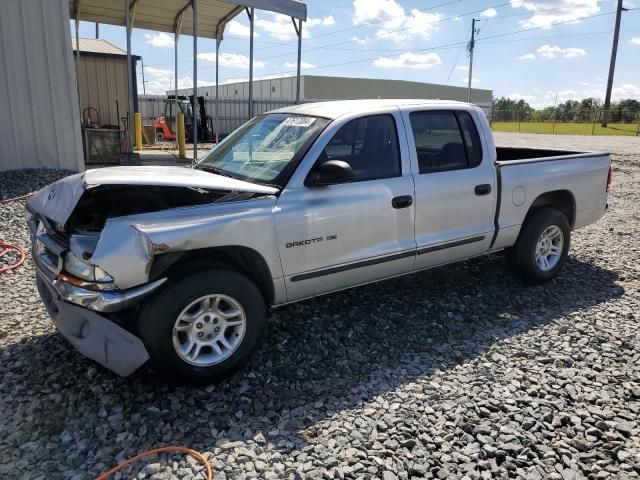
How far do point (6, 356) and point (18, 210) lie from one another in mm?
4451

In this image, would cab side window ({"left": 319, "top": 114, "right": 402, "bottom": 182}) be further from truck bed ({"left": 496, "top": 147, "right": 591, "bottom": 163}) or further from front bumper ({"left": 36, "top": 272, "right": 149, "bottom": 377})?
truck bed ({"left": 496, "top": 147, "right": 591, "bottom": 163})

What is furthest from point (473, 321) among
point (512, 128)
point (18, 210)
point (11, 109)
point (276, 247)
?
point (512, 128)

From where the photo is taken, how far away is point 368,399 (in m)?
3.28

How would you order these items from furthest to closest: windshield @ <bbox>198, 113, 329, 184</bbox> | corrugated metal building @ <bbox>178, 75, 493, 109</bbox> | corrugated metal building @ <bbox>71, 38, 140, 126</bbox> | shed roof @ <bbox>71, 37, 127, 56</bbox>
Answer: corrugated metal building @ <bbox>178, 75, 493, 109</bbox> < shed roof @ <bbox>71, 37, 127, 56</bbox> < corrugated metal building @ <bbox>71, 38, 140, 126</bbox> < windshield @ <bbox>198, 113, 329, 184</bbox>

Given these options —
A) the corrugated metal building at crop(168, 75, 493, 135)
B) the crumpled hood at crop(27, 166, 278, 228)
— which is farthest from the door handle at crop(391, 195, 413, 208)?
the corrugated metal building at crop(168, 75, 493, 135)

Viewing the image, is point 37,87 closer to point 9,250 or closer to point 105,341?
point 9,250

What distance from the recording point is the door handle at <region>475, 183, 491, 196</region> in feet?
15.0

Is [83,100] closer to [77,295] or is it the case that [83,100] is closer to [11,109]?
[11,109]

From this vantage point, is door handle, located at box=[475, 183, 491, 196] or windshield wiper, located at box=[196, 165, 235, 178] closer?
windshield wiper, located at box=[196, 165, 235, 178]

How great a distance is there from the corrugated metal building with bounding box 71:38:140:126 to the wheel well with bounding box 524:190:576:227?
17.0 meters

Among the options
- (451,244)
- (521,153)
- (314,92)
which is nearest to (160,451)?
(451,244)

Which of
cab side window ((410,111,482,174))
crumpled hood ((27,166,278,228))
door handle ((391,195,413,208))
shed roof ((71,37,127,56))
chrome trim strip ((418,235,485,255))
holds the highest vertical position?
shed roof ((71,37,127,56))

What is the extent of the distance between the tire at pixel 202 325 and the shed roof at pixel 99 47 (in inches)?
712

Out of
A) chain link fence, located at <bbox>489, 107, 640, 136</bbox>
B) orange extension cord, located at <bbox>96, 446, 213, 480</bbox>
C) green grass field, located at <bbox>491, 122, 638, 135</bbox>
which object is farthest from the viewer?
chain link fence, located at <bbox>489, 107, 640, 136</bbox>
